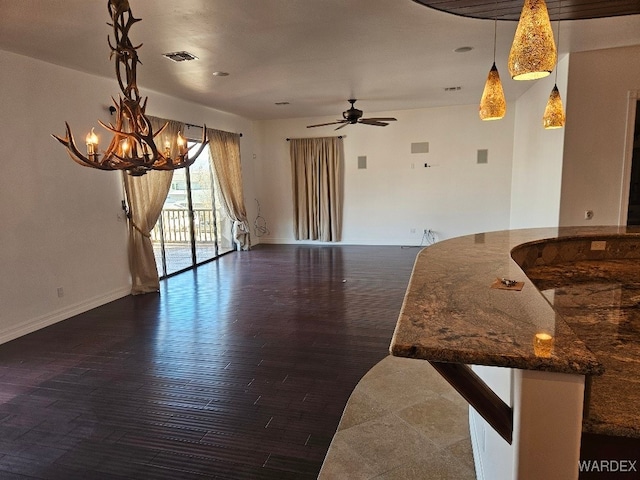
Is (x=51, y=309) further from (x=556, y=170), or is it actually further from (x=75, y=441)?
(x=556, y=170)

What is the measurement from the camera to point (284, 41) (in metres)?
3.79

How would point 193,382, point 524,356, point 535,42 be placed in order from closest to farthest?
point 524,356 < point 535,42 < point 193,382

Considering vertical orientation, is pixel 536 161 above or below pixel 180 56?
below

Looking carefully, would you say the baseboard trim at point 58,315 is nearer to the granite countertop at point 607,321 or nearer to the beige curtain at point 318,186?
the beige curtain at point 318,186

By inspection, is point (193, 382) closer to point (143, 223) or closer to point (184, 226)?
point (143, 223)

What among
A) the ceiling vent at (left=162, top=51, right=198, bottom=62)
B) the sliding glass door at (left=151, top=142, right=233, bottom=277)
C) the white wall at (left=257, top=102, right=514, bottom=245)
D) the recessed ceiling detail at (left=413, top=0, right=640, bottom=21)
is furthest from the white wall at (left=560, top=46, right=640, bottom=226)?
the sliding glass door at (left=151, top=142, right=233, bottom=277)

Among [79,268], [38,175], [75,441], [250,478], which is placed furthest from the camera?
[79,268]

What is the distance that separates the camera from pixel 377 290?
5.39 m

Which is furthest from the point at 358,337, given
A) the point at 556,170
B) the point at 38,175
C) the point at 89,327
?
the point at 38,175

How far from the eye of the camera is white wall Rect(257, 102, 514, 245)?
8.05 metres

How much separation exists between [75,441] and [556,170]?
17.2 feet

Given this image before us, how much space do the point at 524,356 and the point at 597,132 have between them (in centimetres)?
464

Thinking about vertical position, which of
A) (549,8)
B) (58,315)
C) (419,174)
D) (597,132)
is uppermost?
(549,8)

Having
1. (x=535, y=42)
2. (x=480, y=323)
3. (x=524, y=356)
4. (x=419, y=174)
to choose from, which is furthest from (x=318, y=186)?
(x=524, y=356)
